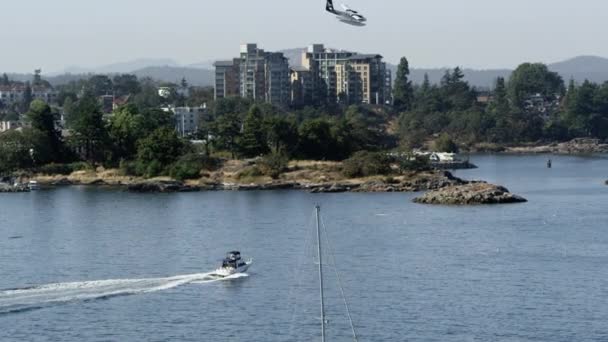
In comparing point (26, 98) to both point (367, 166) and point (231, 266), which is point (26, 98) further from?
point (231, 266)

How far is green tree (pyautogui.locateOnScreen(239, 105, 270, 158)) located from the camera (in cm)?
5550

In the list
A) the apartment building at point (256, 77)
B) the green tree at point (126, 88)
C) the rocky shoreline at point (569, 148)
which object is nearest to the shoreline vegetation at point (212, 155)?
the rocky shoreline at point (569, 148)

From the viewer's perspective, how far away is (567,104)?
93.8 metres

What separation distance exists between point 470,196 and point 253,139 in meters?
13.9

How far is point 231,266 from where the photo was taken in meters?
28.4

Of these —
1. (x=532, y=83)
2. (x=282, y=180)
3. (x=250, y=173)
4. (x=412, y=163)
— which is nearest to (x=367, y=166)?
(x=412, y=163)

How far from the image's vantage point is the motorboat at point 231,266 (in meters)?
28.2

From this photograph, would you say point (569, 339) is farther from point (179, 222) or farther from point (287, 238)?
point (179, 222)

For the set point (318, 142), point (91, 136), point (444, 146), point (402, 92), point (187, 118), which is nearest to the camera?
point (318, 142)

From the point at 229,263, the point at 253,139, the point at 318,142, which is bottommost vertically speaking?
the point at 229,263

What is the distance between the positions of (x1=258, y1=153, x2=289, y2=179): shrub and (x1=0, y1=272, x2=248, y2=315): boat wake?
24.2 meters

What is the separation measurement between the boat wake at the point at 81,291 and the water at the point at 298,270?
4cm

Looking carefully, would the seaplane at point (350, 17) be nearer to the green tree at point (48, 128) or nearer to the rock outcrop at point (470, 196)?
the rock outcrop at point (470, 196)

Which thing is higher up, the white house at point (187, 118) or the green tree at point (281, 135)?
the white house at point (187, 118)
